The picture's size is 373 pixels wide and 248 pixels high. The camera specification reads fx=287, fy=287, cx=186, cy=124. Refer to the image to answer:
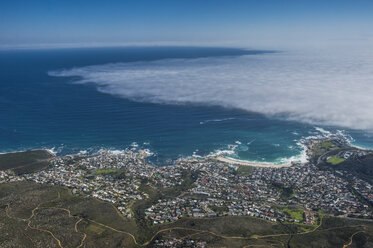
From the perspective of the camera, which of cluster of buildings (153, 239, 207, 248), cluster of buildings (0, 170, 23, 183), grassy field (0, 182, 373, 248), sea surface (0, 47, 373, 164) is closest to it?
cluster of buildings (153, 239, 207, 248)

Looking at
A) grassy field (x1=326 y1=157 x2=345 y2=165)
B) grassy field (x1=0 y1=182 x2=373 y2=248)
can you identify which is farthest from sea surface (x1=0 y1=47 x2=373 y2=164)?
grassy field (x1=0 y1=182 x2=373 y2=248)

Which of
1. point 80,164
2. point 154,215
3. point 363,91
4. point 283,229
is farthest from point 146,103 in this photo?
point 363,91

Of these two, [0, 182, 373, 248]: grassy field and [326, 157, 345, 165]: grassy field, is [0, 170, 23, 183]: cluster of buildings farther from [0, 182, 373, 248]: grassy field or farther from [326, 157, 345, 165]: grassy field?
[326, 157, 345, 165]: grassy field

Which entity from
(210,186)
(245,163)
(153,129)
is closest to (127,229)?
(210,186)

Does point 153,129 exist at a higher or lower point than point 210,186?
higher

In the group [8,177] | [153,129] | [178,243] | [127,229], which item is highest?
[153,129]

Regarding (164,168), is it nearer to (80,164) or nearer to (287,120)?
(80,164)

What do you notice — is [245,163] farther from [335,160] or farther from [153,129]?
[153,129]

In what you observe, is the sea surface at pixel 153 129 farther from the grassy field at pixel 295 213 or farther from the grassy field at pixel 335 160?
the grassy field at pixel 295 213

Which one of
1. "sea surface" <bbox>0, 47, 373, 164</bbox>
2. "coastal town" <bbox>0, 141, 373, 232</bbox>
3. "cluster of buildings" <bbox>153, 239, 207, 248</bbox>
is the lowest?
"cluster of buildings" <bbox>153, 239, 207, 248</bbox>

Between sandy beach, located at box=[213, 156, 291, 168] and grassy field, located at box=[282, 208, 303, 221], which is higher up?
sandy beach, located at box=[213, 156, 291, 168]
